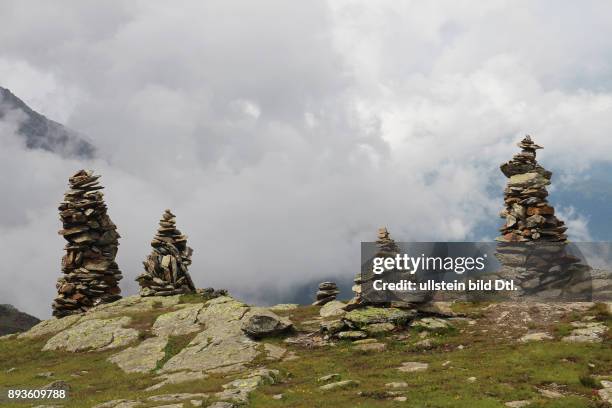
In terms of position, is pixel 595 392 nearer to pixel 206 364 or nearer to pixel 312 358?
pixel 312 358

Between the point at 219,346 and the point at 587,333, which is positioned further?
the point at 219,346

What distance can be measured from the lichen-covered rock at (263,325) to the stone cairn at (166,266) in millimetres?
23205

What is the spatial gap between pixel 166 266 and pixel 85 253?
1136 cm

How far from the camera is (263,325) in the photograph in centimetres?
4272

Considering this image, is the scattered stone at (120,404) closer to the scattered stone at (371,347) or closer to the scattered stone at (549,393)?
the scattered stone at (371,347)

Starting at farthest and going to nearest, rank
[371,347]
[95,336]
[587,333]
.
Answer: [95,336] < [371,347] < [587,333]

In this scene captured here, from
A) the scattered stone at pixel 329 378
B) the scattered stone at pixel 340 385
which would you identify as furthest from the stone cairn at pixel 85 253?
the scattered stone at pixel 340 385

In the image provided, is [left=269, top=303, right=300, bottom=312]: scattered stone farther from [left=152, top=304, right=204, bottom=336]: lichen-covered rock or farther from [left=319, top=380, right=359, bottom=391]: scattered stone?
[left=319, top=380, right=359, bottom=391]: scattered stone

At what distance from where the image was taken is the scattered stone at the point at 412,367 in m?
31.2

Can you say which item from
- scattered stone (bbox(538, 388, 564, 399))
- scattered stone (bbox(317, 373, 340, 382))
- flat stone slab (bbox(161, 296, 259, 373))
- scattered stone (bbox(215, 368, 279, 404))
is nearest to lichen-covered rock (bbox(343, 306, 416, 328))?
flat stone slab (bbox(161, 296, 259, 373))

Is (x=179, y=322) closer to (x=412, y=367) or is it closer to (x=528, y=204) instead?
(x=412, y=367)

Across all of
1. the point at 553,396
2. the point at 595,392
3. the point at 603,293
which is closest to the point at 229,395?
the point at 553,396

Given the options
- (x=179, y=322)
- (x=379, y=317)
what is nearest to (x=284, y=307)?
(x=179, y=322)

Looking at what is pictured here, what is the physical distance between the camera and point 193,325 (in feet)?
157
